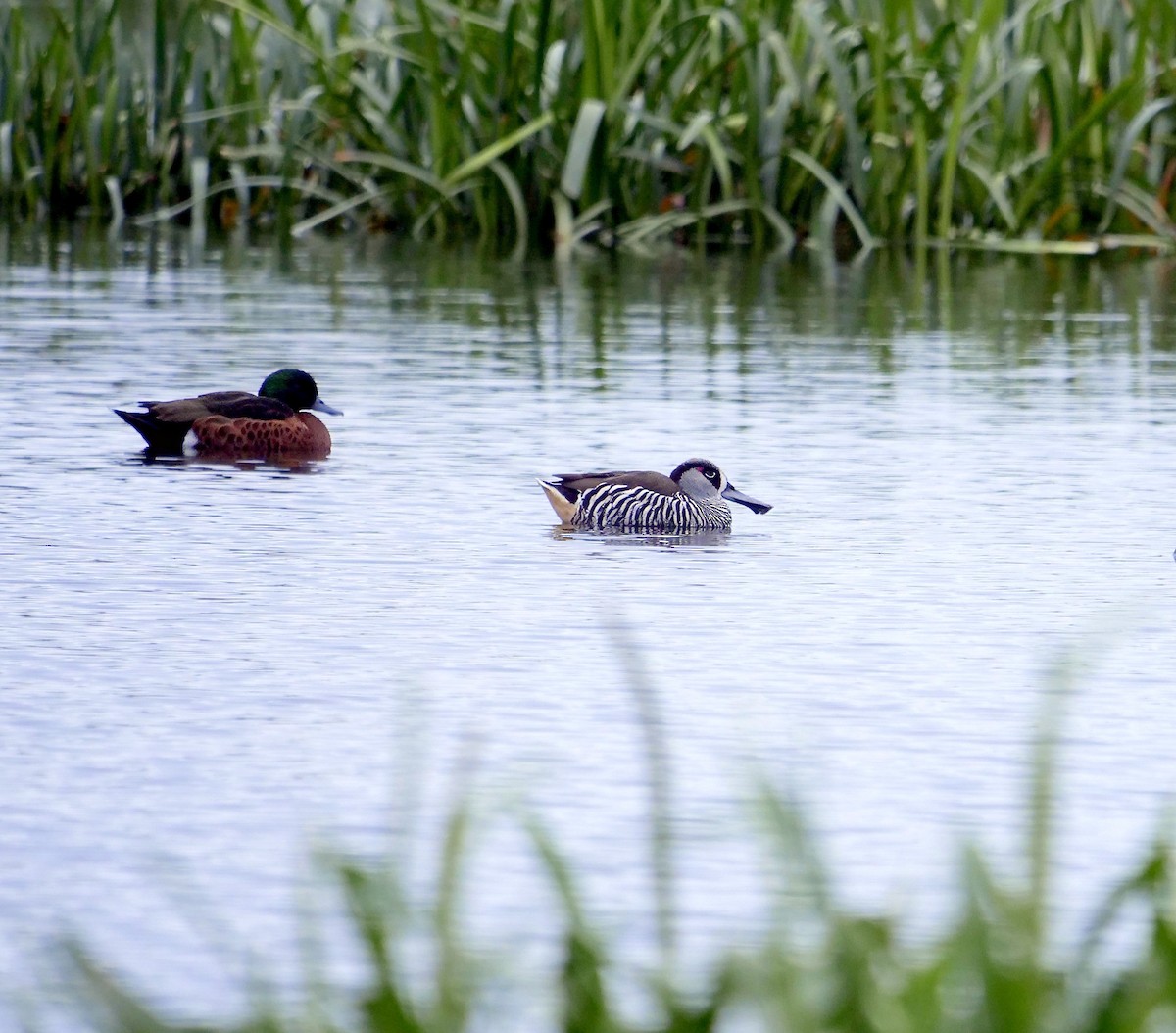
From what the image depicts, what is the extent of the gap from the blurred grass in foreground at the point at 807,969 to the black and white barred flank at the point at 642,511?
6.53 metres

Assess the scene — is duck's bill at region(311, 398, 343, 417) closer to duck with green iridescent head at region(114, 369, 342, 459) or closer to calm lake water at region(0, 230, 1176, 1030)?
calm lake water at region(0, 230, 1176, 1030)

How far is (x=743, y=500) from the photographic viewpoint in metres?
9.45

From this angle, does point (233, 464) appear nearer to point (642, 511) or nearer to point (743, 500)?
point (642, 511)

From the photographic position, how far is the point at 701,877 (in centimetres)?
484

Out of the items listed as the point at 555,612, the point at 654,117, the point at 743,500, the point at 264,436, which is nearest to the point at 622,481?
the point at 743,500

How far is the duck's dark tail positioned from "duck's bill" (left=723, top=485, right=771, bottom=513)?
2446 millimetres

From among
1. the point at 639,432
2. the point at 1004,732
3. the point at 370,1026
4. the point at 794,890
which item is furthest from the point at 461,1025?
the point at 639,432

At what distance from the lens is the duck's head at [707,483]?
9.42 metres

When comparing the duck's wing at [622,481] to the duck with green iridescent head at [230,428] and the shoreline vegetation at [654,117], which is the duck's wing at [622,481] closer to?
the duck with green iridescent head at [230,428]

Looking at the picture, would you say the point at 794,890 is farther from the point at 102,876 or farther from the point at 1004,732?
the point at 1004,732

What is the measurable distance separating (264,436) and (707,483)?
2.25 metres

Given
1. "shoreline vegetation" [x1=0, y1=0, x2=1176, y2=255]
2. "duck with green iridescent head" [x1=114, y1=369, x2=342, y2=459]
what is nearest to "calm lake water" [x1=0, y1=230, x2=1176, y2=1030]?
"duck with green iridescent head" [x1=114, y1=369, x2=342, y2=459]

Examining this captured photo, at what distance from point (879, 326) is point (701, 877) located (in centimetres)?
1085

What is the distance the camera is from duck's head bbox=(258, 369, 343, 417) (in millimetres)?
11508
